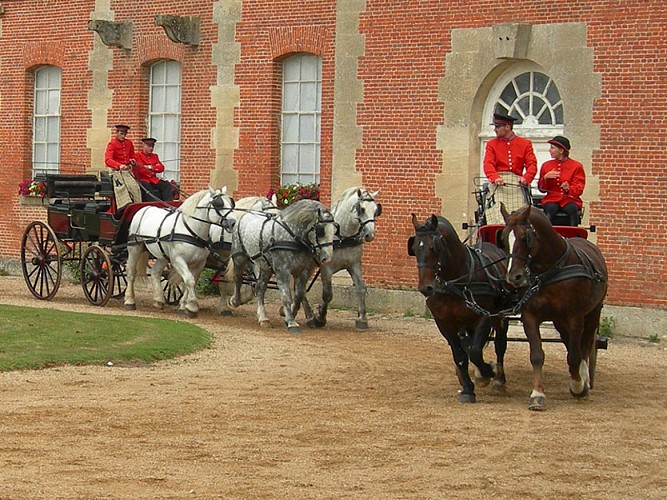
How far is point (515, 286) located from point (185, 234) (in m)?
7.94

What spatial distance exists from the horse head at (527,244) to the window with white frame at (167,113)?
40.1 ft

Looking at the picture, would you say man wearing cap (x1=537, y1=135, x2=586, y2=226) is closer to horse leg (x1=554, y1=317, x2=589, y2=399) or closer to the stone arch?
horse leg (x1=554, y1=317, x2=589, y2=399)

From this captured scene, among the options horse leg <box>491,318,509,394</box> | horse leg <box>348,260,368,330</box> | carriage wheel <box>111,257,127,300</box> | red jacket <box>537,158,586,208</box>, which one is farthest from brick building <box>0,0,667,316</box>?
horse leg <box>491,318,509,394</box>

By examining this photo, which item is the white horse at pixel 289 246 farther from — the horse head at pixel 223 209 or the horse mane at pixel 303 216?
the horse head at pixel 223 209

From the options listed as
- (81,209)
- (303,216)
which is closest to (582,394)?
(303,216)

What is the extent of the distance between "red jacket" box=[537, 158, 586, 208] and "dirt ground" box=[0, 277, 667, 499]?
1690 mm

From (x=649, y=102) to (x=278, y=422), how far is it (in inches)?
330

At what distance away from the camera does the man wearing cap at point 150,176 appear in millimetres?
19766

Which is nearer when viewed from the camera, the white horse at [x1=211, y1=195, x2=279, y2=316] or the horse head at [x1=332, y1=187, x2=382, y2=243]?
the horse head at [x1=332, y1=187, x2=382, y2=243]

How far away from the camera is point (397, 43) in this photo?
63.2 feet

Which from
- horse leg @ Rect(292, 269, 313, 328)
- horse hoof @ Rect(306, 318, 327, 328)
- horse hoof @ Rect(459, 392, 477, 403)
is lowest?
horse hoof @ Rect(306, 318, 327, 328)

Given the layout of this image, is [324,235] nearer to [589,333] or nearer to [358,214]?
[358,214]

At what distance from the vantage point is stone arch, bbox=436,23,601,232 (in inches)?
680

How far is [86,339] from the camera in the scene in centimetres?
1427
